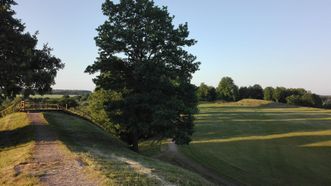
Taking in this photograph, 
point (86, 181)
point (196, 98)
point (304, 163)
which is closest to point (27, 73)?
point (196, 98)

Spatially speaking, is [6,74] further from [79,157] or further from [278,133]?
[278,133]

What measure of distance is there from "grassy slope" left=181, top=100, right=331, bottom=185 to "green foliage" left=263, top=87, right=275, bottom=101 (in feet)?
379

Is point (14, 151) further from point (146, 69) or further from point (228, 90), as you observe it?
point (228, 90)

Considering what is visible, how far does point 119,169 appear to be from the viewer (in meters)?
15.4

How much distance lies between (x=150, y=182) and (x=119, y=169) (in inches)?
92.8

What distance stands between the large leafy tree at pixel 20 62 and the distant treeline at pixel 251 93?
5630 inches

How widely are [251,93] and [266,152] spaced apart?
493ft

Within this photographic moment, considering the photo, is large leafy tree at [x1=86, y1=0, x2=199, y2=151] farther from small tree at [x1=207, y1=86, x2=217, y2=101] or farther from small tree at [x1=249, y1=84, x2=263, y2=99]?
small tree at [x1=249, y1=84, x2=263, y2=99]

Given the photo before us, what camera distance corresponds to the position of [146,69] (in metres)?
28.2

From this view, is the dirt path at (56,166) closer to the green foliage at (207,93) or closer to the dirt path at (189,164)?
the dirt path at (189,164)

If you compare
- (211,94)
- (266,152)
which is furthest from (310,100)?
(266,152)

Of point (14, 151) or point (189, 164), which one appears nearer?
point (14, 151)

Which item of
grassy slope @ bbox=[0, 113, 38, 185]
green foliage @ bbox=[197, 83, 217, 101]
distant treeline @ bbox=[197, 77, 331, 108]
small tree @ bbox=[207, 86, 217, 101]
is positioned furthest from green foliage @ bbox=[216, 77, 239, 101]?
grassy slope @ bbox=[0, 113, 38, 185]

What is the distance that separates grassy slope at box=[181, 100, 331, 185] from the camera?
3080 cm
